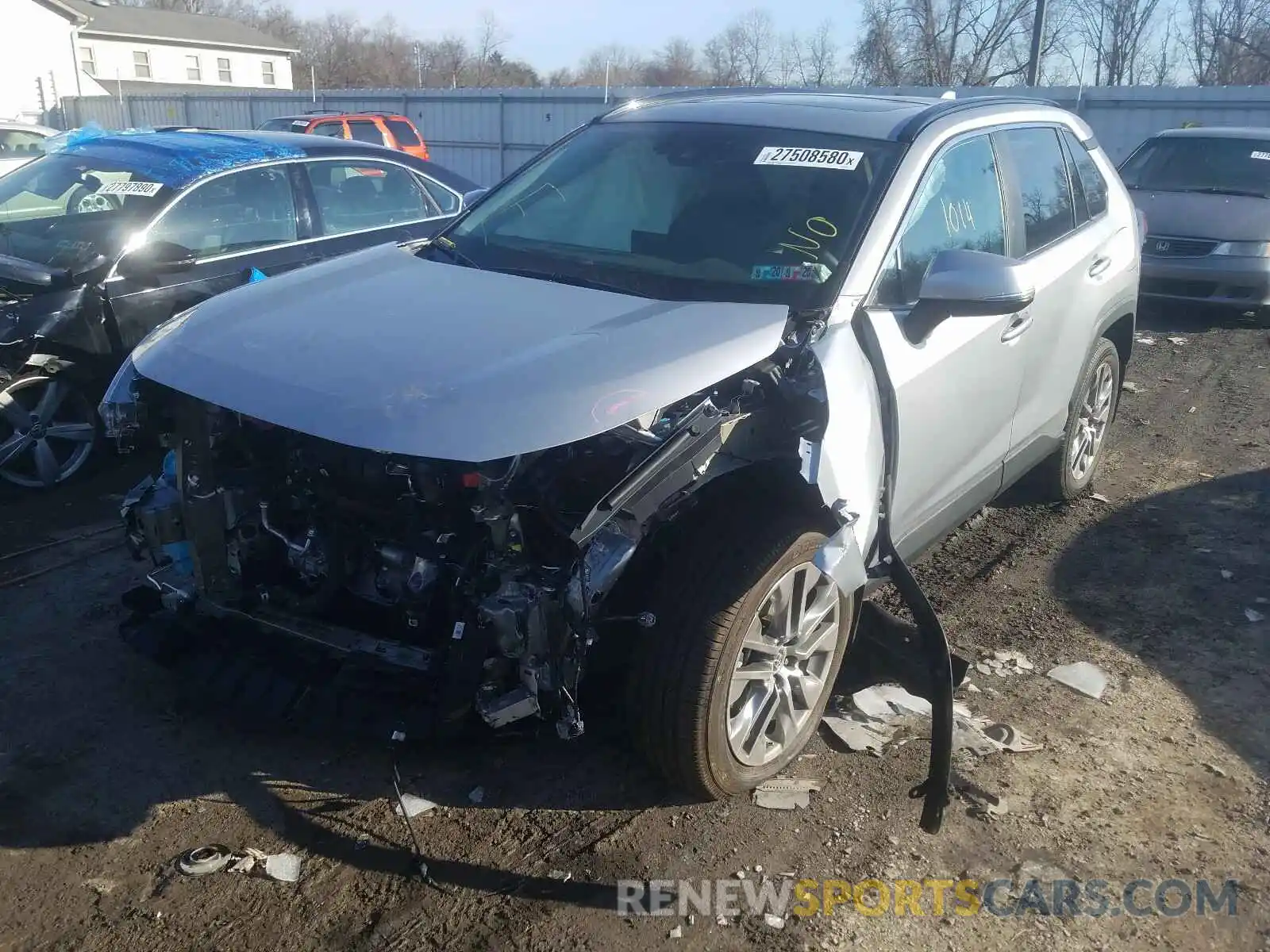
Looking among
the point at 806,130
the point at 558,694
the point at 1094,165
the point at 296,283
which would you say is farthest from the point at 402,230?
the point at 558,694

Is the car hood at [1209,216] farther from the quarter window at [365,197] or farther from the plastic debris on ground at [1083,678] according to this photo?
the plastic debris on ground at [1083,678]

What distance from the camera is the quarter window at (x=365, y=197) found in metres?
6.42

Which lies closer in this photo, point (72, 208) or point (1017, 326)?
point (1017, 326)

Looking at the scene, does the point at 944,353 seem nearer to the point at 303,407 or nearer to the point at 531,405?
the point at 531,405

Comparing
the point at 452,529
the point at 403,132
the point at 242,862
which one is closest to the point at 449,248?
the point at 452,529

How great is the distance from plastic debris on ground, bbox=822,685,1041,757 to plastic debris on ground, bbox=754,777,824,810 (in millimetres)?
276

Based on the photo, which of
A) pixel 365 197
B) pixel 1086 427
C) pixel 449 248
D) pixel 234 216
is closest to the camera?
pixel 449 248

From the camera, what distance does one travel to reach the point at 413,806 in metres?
3.07

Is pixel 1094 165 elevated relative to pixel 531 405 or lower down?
elevated

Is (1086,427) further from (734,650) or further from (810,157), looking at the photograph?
(734,650)

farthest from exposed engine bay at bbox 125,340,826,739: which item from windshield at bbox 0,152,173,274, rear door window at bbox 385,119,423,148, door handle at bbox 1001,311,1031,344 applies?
rear door window at bbox 385,119,423,148

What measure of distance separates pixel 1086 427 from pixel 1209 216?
5921 millimetres

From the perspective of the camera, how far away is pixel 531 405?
2602 millimetres

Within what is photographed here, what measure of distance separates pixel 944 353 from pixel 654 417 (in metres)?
1.21
